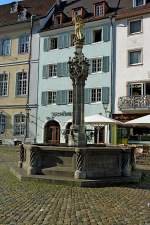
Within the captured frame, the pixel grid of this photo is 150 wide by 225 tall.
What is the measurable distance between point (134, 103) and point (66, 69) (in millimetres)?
8155

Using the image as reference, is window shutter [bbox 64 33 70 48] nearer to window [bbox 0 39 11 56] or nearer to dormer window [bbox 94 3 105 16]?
dormer window [bbox 94 3 105 16]

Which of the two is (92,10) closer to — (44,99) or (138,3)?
(138,3)

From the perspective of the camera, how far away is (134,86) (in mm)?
35094

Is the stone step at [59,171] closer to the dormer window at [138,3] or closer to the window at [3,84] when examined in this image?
the dormer window at [138,3]

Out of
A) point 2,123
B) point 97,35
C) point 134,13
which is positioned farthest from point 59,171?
point 2,123

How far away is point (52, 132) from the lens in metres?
39.8

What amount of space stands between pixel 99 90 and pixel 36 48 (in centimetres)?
877

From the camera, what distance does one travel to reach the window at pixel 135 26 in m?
35.4

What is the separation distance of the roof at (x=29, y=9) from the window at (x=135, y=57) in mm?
11022

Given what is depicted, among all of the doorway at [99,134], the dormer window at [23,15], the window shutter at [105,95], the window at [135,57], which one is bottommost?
the doorway at [99,134]

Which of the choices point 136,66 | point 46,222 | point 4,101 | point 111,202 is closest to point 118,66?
point 136,66

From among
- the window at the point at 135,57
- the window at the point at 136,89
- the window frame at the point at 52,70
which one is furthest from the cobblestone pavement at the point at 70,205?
the window frame at the point at 52,70

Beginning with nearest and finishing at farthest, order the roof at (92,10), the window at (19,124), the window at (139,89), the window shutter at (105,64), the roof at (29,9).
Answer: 1. the window at (139,89)
2. the roof at (92,10)
3. the window shutter at (105,64)
4. the window at (19,124)
5. the roof at (29,9)

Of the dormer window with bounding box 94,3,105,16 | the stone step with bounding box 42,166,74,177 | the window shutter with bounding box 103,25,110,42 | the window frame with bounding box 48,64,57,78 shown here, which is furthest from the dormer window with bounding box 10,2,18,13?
the stone step with bounding box 42,166,74,177
